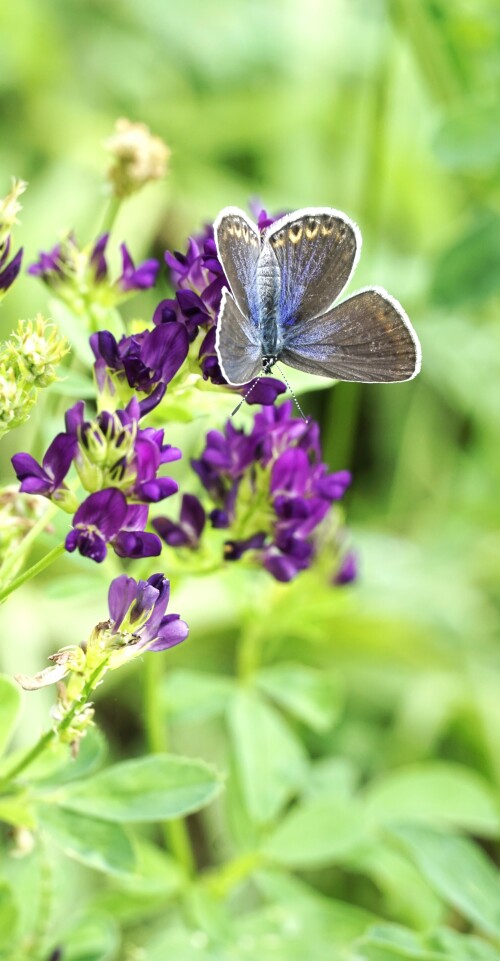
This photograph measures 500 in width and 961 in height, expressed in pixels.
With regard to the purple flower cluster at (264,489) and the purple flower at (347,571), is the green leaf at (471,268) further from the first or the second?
the purple flower cluster at (264,489)

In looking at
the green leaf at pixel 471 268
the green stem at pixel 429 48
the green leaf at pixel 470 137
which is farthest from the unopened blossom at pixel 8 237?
the green stem at pixel 429 48

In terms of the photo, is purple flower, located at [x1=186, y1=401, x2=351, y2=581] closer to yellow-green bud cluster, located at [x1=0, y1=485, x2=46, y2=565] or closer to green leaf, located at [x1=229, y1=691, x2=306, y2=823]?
yellow-green bud cluster, located at [x1=0, y1=485, x2=46, y2=565]

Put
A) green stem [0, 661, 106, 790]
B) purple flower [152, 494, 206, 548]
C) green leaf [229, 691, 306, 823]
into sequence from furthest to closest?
1. green leaf [229, 691, 306, 823]
2. purple flower [152, 494, 206, 548]
3. green stem [0, 661, 106, 790]

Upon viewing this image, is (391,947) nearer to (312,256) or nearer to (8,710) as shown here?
(8,710)

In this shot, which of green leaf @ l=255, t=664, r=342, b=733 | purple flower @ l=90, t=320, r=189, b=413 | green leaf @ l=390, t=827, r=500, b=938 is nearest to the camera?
purple flower @ l=90, t=320, r=189, b=413

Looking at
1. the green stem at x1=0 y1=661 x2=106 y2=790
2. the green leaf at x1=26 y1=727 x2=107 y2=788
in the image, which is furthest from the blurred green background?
the green stem at x1=0 y1=661 x2=106 y2=790

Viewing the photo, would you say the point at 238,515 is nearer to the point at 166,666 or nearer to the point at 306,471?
the point at 306,471
